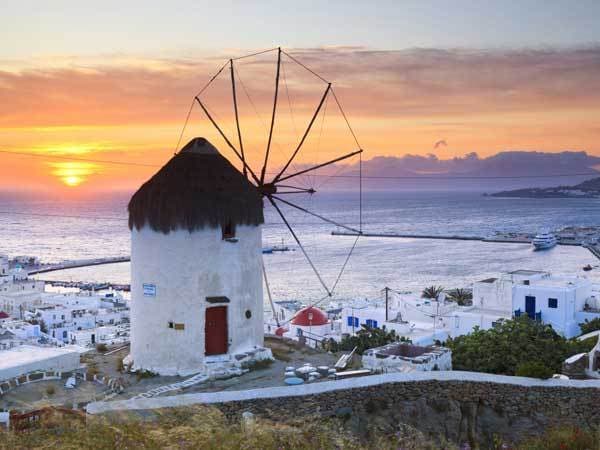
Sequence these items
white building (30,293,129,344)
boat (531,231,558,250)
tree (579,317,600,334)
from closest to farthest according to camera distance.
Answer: tree (579,317,600,334) < white building (30,293,129,344) < boat (531,231,558,250)

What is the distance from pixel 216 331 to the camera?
1384 cm

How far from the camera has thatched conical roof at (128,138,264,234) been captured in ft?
44.7

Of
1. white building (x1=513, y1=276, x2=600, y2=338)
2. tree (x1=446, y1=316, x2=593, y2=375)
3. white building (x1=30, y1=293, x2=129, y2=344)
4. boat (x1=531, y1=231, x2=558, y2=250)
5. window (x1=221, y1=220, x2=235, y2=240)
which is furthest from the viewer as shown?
boat (x1=531, y1=231, x2=558, y2=250)

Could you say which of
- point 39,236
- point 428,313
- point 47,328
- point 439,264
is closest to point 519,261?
point 439,264

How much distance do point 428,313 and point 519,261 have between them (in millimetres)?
51121

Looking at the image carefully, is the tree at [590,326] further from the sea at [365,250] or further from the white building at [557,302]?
the sea at [365,250]

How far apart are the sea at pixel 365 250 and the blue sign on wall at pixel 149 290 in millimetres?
16453

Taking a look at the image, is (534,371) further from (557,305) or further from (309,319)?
(309,319)

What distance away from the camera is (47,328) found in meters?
44.6

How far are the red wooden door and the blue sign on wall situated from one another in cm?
115

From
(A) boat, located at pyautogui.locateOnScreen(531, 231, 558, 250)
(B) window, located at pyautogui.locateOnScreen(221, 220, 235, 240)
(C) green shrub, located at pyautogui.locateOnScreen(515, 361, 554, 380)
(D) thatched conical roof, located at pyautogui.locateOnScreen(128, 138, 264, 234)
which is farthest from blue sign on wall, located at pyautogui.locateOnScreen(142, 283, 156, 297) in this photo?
(A) boat, located at pyautogui.locateOnScreen(531, 231, 558, 250)

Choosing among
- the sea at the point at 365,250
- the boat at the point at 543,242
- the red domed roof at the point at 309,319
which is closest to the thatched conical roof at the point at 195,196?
the red domed roof at the point at 309,319

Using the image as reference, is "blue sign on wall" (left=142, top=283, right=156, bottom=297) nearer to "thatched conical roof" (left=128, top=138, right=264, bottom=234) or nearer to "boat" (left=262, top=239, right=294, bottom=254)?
"thatched conical roof" (left=128, top=138, right=264, bottom=234)

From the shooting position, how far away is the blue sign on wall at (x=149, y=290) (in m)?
13.8
